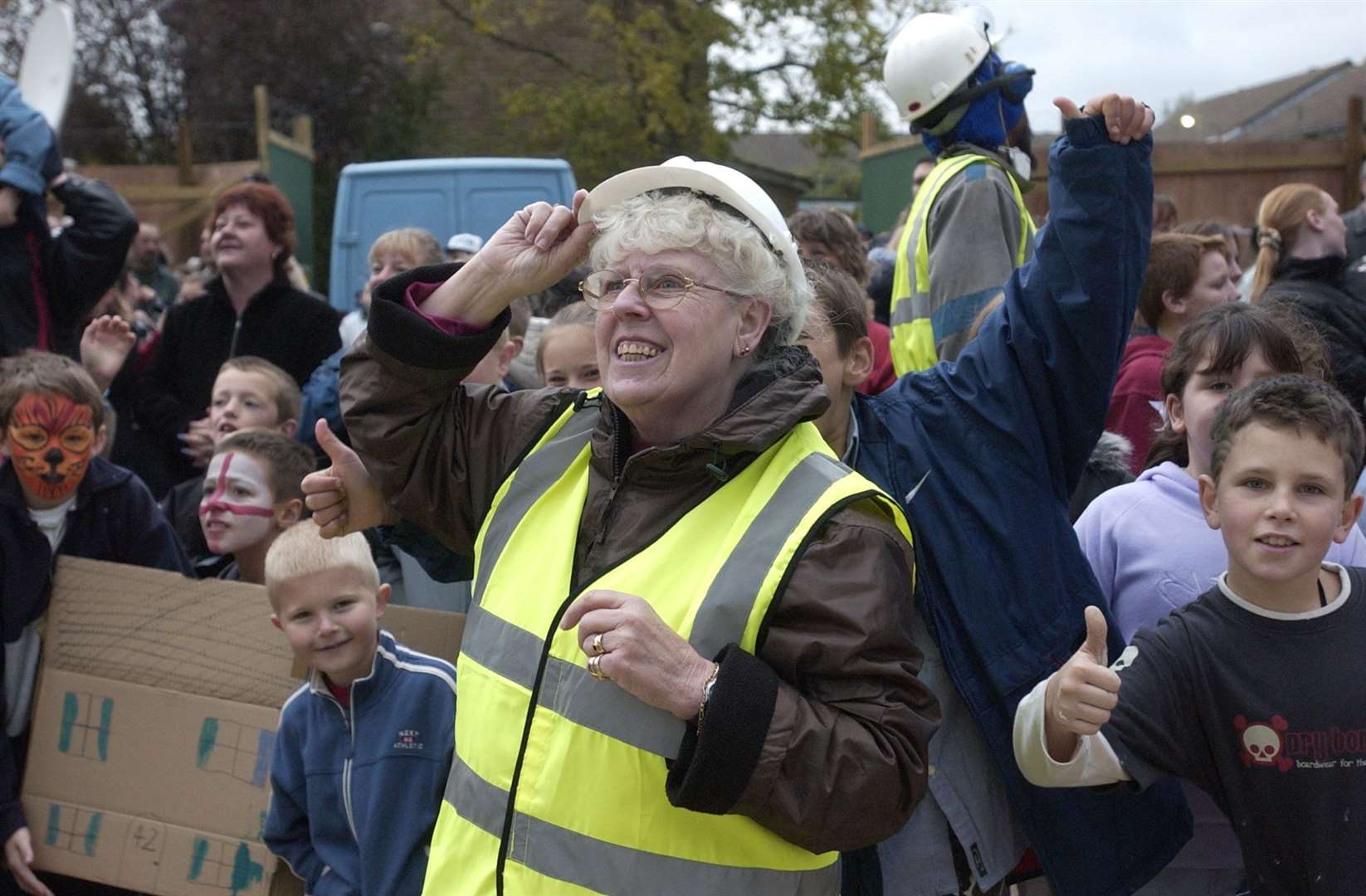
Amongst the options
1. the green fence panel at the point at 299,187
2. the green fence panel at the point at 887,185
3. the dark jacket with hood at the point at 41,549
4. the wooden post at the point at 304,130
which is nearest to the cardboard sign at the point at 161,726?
the dark jacket with hood at the point at 41,549

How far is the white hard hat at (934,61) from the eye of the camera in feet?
15.1

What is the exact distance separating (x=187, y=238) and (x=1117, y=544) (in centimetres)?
1512

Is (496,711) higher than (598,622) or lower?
lower

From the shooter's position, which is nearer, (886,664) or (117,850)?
(886,664)

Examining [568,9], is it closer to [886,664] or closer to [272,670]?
[272,670]

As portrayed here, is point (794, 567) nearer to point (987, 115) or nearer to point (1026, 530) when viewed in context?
point (1026, 530)

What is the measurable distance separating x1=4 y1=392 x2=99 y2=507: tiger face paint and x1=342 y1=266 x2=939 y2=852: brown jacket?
2.25m

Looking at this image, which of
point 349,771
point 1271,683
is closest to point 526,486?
point 349,771

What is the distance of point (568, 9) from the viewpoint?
80.6ft

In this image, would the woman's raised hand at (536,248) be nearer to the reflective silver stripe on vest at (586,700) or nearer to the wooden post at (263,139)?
the reflective silver stripe on vest at (586,700)

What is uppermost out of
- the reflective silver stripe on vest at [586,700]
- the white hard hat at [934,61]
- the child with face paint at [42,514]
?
the white hard hat at [934,61]

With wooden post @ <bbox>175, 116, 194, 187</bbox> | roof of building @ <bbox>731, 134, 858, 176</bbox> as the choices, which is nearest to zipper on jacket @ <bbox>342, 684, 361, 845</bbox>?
wooden post @ <bbox>175, 116, 194, 187</bbox>

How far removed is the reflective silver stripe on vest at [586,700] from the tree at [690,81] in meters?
15.6

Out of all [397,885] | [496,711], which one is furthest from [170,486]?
[496,711]
